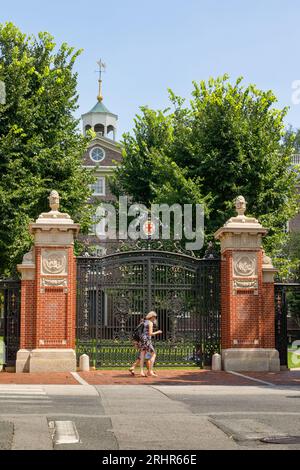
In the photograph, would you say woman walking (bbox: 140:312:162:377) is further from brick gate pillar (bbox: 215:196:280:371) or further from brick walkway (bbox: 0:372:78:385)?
brick gate pillar (bbox: 215:196:280:371)

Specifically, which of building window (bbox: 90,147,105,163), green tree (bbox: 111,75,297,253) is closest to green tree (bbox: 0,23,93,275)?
green tree (bbox: 111,75,297,253)

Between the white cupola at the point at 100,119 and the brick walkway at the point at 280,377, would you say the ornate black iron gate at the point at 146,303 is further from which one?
the white cupola at the point at 100,119

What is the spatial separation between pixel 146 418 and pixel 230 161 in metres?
21.0

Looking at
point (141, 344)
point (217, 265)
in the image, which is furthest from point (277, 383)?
point (217, 265)

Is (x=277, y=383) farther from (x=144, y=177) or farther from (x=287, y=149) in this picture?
(x=144, y=177)

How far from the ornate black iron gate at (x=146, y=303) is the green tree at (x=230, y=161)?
864 centimetres

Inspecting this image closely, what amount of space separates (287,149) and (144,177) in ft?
22.2

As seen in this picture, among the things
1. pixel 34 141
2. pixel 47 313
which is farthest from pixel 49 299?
pixel 34 141

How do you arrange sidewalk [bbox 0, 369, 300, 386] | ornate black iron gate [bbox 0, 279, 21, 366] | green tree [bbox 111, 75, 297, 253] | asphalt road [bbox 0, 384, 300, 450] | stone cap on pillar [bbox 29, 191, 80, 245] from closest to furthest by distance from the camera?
asphalt road [bbox 0, 384, 300, 450]
sidewalk [bbox 0, 369, 300, 386]
stone cap on pillar [bbox 29, 191, 80, 245]
ornate black iron gate [bbox 0, 279, 21, 366]
green tree [bbox 111, 75, 297, 253]

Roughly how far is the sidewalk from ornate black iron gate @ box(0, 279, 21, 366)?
998mm

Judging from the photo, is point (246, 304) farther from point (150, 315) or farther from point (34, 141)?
point (34, 141)

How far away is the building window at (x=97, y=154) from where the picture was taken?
176 ft

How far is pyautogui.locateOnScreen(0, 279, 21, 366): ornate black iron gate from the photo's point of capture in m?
20.2
